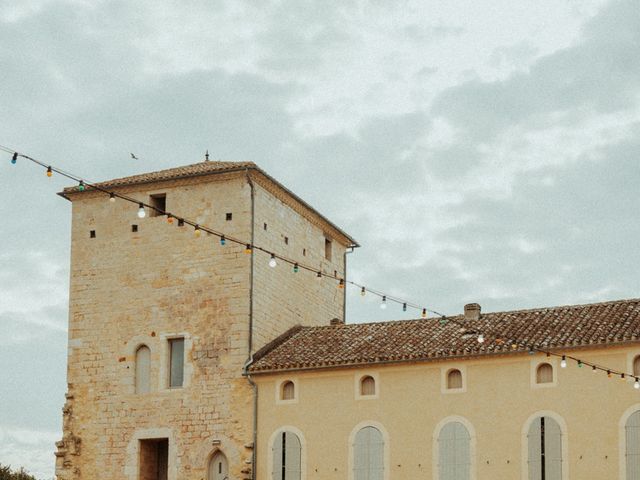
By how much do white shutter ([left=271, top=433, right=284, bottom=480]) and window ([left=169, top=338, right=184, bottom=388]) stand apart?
3.52 metres

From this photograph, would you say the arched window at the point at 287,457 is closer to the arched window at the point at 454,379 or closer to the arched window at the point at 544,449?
the arched window at the point at 454,379

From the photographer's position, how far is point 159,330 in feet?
113

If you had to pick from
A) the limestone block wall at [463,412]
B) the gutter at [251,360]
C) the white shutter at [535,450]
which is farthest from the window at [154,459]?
the white shutter at [535,450]

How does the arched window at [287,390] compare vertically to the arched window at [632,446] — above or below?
above

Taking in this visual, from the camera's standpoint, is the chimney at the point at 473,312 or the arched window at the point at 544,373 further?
the chimney at the point at 473,312

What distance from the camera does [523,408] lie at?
97.1 feet

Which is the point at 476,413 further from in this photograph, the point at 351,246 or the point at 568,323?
the point at 351,246

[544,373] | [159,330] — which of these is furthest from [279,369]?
[544,373]

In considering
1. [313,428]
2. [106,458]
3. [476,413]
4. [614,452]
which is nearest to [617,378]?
[614,452]

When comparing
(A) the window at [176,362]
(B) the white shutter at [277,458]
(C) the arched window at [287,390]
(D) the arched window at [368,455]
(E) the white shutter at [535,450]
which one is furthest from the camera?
(A) the window at [176,362]

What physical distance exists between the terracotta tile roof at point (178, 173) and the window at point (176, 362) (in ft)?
15.2

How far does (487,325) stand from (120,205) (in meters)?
11.3

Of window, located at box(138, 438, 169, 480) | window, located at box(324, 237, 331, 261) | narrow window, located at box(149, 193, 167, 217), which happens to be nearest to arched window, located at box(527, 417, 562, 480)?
window, located at box(138, 438, 169, 480)

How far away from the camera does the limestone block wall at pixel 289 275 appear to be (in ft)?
114
